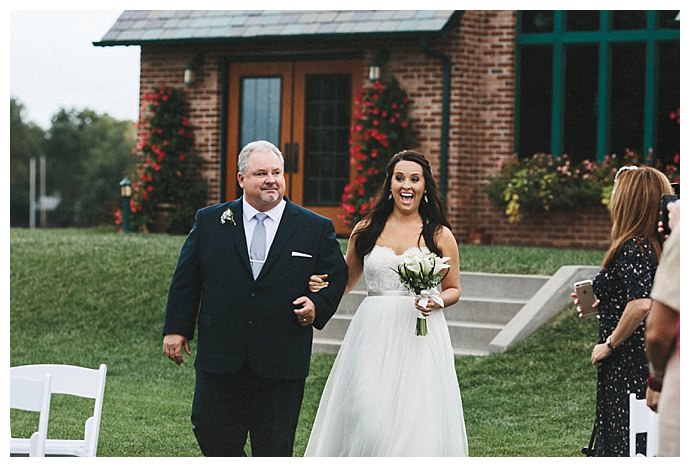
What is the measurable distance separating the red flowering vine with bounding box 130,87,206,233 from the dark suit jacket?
11.9 m

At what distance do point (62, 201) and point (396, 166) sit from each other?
9017cm

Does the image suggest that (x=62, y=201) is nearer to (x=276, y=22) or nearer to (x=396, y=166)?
(x=276, y=22)

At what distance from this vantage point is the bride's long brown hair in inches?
269

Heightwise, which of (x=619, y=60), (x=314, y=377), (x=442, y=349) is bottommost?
(x=314, y=377)

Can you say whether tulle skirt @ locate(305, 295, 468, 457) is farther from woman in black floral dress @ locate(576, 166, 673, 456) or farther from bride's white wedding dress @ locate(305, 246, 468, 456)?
woman in black floral dress @ locate(576, 166, 673, 456)

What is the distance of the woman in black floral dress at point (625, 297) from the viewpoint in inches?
A: 234

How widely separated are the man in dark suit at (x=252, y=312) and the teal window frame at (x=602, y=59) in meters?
10.3

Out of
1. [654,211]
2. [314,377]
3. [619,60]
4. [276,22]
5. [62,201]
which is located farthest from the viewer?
[62,201]

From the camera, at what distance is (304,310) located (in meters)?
6.21

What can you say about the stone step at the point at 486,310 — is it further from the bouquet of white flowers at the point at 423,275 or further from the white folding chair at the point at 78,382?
the white folding chair at the point at 78,382

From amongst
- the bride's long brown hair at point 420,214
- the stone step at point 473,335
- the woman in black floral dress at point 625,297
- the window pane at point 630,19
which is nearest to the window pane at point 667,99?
the window pane at point 630,19

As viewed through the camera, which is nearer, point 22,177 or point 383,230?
point 383,230

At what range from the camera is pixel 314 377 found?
11.1 m
